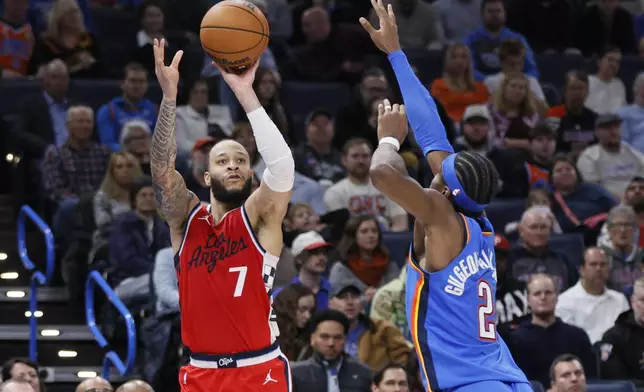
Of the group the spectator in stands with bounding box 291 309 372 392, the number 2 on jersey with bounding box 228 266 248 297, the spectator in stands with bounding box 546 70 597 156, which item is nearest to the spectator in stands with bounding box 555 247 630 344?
the spectator in stands with bounding box 291 309 372 392

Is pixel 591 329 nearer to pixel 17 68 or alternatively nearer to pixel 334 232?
pixel 334 232

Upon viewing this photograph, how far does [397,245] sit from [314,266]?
46.2 inches

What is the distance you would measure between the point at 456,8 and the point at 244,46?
942cm

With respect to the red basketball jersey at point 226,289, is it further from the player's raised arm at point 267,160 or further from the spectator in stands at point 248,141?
the spectator in stands at point 248,141

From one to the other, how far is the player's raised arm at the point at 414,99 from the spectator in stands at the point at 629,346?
4.26 meters

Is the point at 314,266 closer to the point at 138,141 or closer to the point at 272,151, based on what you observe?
the point at 138,141

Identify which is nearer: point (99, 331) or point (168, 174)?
point (168, 174)

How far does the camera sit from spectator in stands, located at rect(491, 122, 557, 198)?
13.4m

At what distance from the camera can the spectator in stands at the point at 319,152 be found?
13.1 m

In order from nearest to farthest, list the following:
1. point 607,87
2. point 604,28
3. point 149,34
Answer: point 149,34
point 607,87
point 604,28

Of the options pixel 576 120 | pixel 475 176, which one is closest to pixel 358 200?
pixel 576 120

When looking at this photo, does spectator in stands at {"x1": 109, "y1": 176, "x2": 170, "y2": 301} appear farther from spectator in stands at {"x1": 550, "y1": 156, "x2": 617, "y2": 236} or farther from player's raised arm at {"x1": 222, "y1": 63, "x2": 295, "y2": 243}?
player's raised arm at {"x1": 222, "y1": 63, "x2": 295, "y2": 243}

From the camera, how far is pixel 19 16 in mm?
13867

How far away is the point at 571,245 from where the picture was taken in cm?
1253
